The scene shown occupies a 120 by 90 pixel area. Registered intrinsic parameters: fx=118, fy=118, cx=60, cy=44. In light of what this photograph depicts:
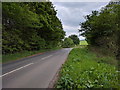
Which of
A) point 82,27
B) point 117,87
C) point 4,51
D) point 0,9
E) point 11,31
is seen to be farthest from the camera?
point 82,27

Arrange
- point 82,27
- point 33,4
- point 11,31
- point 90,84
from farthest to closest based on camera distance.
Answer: point 82,27 < point 33,4 < point 11,31 < point 90,84

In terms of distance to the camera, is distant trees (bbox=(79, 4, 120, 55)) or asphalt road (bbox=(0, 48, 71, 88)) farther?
distant trees (bbox=(79, 4, 120, 55))

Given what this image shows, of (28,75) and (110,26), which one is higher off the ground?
(110,26)

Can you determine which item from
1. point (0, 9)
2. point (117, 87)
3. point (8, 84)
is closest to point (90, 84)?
point (117, 87)

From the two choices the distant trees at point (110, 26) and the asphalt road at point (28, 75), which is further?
the distant trees at point (110, 26)

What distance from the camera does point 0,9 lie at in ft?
38.0

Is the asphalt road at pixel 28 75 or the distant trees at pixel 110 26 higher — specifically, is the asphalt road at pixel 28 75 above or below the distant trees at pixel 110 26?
below

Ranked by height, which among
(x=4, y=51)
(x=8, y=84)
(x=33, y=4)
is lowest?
(x=8, y=84)

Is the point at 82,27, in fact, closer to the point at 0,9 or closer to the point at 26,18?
the point at 26,18

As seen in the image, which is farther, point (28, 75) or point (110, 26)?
point (110, 26)

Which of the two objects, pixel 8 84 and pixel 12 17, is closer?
pixel 8 84

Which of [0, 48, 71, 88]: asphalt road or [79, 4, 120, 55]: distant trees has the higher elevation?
[79, 4, 120, 55]: distant trees

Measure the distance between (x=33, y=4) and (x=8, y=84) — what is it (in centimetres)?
1980

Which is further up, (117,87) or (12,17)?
(12,17)
